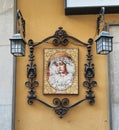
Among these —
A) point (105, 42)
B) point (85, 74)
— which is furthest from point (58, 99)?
point (105, 42)

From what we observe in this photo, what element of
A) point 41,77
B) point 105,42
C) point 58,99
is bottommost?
point 58,99

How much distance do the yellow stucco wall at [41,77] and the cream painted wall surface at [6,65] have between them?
14 centimetres

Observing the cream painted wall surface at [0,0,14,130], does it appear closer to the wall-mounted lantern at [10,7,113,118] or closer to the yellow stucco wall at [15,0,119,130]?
the yellow stucco wall at [15,0,119,130]

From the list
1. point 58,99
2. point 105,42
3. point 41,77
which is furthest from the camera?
point 41,77

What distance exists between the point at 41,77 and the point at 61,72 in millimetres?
356

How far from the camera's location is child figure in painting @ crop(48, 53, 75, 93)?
570 cm

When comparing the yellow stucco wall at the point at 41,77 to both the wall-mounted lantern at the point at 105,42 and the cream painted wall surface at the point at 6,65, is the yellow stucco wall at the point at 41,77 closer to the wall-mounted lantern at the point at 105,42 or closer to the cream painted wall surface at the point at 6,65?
the cream painted wall surface at the point at 6,65

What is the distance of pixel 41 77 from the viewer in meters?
5.77

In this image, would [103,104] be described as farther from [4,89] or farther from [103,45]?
[4,89]

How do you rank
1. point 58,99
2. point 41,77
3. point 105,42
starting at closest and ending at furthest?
point 105,42 < point 58,99 < point 41,77

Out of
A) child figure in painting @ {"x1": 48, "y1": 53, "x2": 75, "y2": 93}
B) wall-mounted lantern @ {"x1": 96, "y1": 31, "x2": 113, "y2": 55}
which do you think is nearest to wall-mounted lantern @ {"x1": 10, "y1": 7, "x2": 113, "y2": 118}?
child figure in painting @ {"x1": 48, "y1": 53, "x2": 75, "y2": 93}

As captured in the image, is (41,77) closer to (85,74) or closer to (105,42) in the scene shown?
(85,74)

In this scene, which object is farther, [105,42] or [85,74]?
[85,74]

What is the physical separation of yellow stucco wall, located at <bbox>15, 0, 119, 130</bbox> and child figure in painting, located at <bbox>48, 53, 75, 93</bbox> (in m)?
0.15
